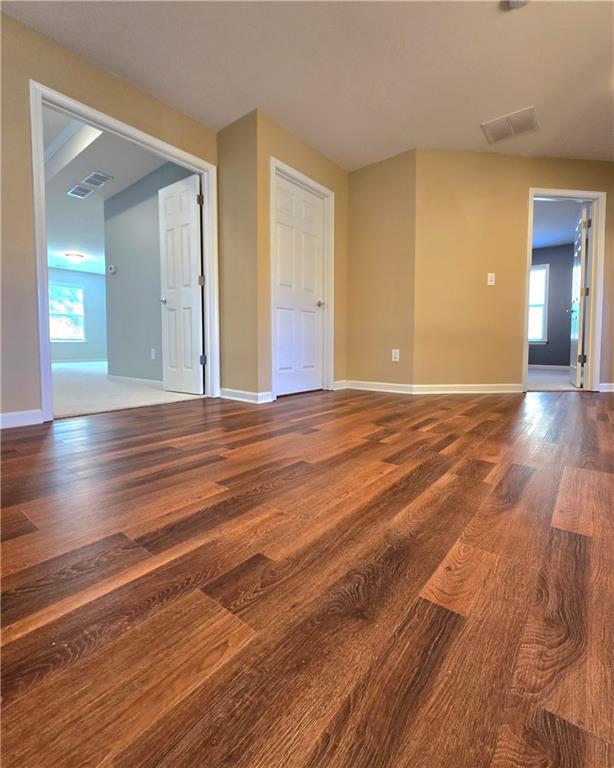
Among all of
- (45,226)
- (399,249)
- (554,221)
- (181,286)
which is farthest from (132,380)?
(554,221)

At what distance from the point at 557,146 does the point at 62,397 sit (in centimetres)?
509

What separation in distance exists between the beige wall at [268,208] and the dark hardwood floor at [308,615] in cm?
183

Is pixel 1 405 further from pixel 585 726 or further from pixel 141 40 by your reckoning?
pixel 585 726

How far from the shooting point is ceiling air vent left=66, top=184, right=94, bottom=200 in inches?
171

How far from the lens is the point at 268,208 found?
307 centimetres

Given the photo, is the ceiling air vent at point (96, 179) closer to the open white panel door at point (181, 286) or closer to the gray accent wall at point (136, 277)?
the gray accent wall at point (136, 277)

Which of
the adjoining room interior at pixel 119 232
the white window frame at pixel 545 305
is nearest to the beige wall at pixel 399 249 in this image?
the adjoining room interior at pixel 119 232

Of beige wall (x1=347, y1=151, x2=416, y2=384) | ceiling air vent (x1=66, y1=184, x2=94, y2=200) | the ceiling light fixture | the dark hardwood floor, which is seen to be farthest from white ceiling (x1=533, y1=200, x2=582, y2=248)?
the ceiling light fixture

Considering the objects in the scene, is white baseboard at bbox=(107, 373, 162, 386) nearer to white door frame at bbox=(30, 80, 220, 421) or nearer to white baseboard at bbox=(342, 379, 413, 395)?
white door frame at bbox=(30, 80, 220, 421)

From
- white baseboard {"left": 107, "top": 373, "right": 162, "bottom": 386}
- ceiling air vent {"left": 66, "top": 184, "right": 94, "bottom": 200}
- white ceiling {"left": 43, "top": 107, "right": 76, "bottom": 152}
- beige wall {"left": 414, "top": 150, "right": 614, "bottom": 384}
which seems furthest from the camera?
ceiling air vent {"left": 66, "top": 184, "right": 94, "bottom": 200}

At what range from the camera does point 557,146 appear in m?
3.48

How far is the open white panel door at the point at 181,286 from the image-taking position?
131 inches

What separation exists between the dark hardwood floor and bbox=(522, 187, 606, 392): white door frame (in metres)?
2.82

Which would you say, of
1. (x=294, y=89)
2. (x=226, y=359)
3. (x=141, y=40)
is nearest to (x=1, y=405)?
(x=226, y=359)
